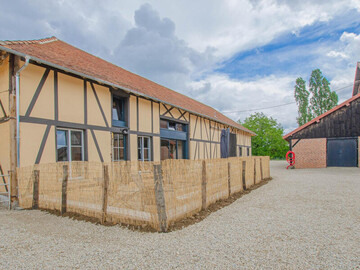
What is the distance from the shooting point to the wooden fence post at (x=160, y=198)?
3.51m

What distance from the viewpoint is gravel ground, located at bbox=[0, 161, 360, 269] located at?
257 cm

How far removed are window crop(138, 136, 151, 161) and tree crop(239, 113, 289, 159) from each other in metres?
30.1

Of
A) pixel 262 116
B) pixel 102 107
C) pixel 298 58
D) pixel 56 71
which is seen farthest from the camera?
pixel 262 116

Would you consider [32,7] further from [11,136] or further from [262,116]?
[262,116]

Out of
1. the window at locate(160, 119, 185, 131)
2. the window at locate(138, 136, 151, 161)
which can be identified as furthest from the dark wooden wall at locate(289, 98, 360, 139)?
the window at locate(138, 136, 151, 161)

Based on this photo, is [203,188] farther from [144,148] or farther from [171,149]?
[171,149]

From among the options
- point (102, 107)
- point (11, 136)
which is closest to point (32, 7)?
point (102, 107)

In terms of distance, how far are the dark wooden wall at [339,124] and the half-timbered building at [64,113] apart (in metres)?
11.3

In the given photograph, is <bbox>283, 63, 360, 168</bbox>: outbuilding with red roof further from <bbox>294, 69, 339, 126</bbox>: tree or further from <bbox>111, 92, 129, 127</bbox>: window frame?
<bbox>294, 69, 339, 126</bbox>: tree

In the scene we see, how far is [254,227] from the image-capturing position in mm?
3734

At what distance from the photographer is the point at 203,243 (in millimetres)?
3078

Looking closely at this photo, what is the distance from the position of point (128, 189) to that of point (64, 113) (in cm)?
362

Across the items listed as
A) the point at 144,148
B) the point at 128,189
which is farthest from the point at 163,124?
the point at 128,189

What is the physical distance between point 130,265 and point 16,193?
4285 millimetres
